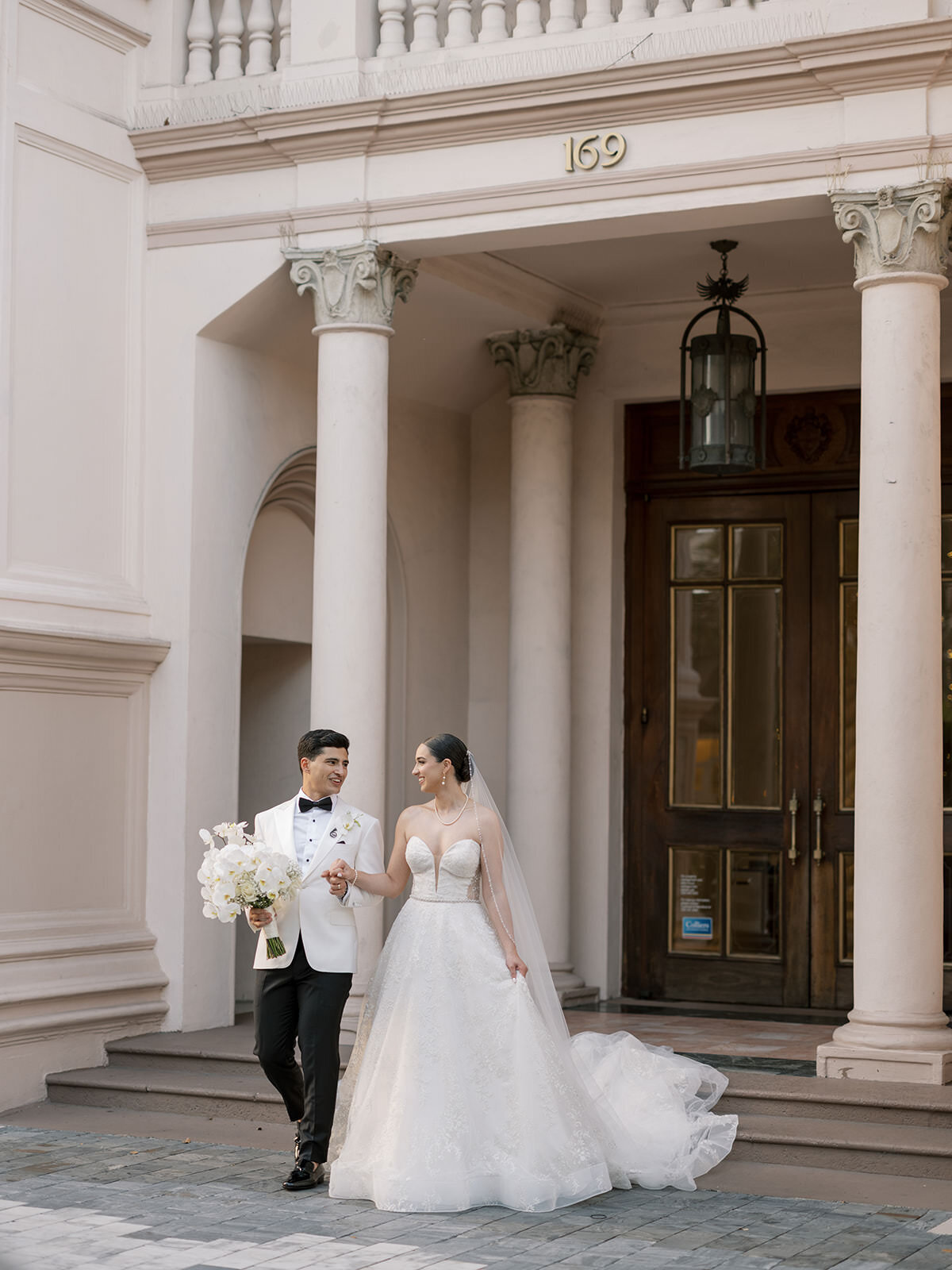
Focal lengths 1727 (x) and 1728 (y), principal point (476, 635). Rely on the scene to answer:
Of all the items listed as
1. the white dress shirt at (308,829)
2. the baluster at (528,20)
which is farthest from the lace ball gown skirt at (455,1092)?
the baluster at (528,20)

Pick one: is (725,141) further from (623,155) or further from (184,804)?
(184,804)

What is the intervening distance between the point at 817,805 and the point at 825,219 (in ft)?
12.1

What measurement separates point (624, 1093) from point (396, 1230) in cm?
164

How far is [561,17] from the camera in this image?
905 centimetres

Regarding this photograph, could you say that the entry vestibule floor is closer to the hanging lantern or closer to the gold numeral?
the hanging lantern

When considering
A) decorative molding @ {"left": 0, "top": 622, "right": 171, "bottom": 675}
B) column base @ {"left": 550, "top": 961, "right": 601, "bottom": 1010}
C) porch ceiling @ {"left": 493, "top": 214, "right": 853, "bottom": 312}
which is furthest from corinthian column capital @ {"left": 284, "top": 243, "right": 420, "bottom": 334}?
column base @ {"left": 550, "top": 961, "right": 601, "bottom": 1010}

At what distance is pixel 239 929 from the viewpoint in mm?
11023

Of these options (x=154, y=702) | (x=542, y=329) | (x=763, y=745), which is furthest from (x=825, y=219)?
(x=154, y=702)

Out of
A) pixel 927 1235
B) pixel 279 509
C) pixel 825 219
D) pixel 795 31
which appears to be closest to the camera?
pixel 927 1235

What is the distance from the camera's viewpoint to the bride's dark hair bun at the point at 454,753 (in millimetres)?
7105

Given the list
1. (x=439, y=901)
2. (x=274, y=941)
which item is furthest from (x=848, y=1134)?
(x=274, y=941)

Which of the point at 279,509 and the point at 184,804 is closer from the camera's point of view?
the point at 184,804

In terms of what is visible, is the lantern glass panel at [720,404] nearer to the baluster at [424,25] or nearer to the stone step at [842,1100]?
the baluster at [424,25]

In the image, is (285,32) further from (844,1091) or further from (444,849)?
(844,1091)
